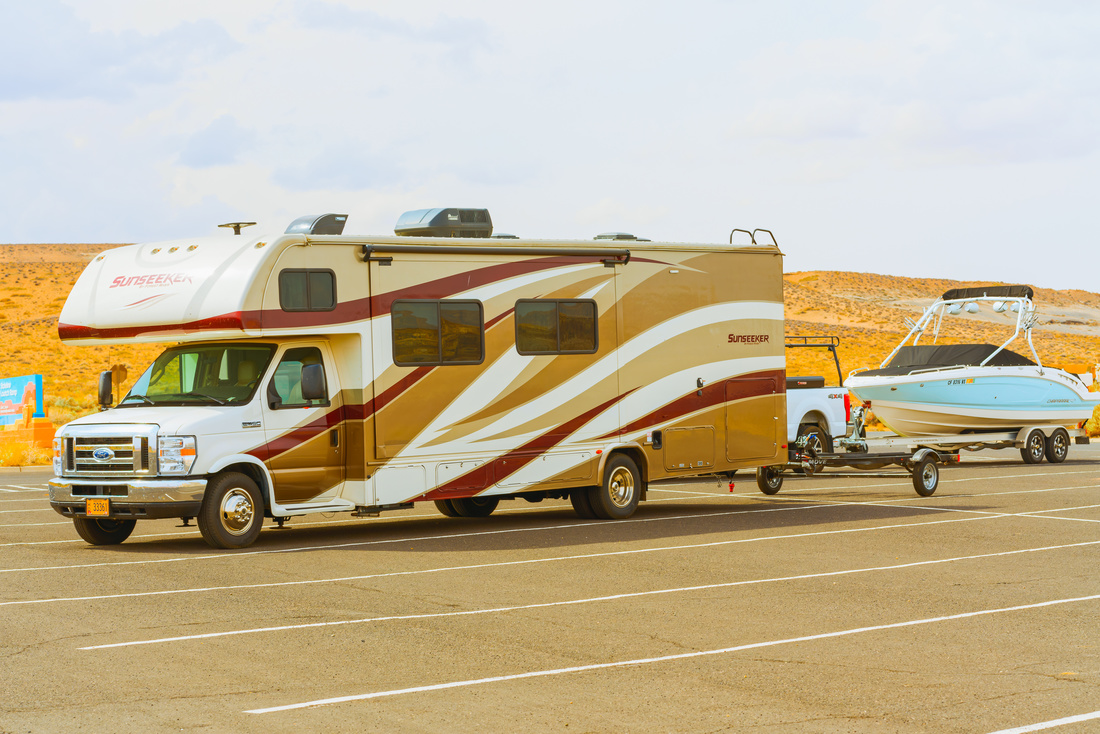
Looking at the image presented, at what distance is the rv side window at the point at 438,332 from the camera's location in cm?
1452

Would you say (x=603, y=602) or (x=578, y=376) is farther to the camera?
(x=578, y=376)

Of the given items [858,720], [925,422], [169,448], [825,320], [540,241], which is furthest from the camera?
[825,320]

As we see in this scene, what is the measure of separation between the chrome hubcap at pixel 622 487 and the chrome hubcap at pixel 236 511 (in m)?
4.83

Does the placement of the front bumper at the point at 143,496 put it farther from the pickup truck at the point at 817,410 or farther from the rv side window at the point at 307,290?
the pickup truck at the point at 817,410

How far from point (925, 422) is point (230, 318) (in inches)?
655

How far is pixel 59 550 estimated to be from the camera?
1377 cm

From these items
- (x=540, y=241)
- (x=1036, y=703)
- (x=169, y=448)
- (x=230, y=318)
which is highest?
(x=540, y=241)

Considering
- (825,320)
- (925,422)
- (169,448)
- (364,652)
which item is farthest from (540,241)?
(825,320)

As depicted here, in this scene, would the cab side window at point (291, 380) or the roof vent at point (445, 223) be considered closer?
the cab side window at point (291, 380)

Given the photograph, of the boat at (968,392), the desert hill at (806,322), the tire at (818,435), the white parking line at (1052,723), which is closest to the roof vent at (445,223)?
the tire at (818,435)

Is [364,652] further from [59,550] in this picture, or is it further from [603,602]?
[59,550]

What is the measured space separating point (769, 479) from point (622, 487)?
4093 mm

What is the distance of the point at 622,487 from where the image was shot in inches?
651

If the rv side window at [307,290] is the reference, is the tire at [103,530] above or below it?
below
